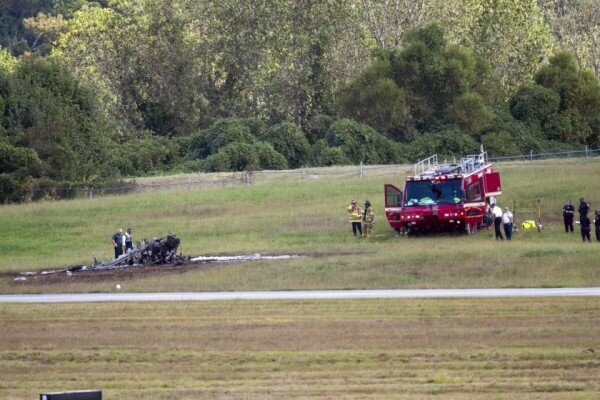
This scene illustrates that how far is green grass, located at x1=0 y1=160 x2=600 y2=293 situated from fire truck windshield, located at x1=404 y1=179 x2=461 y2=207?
51.6 inches

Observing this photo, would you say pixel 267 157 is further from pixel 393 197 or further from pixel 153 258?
pixel 153 258

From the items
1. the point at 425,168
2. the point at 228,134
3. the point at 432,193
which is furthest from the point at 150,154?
the point at 432,193

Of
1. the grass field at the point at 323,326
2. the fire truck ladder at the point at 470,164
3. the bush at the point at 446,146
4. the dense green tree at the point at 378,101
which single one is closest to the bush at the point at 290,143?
the dense green tree at the point at 378,101

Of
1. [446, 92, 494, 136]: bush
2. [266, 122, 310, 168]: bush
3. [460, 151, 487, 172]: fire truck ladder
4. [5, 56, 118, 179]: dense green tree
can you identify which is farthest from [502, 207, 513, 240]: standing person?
[446, 92, 494, 136]: bush

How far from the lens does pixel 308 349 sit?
23469 millimetres

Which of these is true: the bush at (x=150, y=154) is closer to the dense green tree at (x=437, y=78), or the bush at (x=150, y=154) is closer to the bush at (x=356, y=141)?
the bush at (x=356, y=141)

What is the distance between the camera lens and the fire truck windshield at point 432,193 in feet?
142

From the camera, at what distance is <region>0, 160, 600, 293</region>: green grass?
34.7 meters

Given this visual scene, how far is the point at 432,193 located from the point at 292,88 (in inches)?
1791

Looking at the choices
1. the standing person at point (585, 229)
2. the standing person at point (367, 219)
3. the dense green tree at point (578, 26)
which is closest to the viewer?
the standing person at point (585, 229)

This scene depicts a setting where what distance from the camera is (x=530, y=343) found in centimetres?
2317

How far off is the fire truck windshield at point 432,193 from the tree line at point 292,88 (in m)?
28.3

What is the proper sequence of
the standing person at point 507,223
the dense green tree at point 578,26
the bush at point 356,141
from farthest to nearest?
the dense green tree at point 578,26 < the bush at point 356,141 < the standing person at point 507,223

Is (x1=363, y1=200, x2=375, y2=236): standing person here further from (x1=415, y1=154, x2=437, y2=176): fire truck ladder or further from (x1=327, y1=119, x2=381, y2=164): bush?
(x1=327, y1=119, x2=381, y2=164): bush
